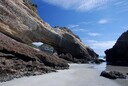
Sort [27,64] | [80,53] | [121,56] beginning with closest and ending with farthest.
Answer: [27,64] < [80,53] < [121,56]

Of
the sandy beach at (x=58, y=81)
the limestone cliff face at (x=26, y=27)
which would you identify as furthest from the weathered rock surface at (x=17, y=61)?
the limestone cliff face at (x=26, y=27)

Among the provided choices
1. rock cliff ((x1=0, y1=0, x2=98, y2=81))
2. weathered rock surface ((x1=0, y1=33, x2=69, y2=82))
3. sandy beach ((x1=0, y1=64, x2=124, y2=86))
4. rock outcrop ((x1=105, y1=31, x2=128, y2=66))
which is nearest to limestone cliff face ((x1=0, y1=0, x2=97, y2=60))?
rock cliff ((x1=0, y1=0, x2=98, y2=81))

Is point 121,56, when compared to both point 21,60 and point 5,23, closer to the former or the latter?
point 5,23

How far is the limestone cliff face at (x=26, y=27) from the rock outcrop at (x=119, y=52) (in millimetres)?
15822

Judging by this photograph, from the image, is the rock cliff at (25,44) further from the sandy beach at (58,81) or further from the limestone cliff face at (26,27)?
the sandy beach at (58,81)

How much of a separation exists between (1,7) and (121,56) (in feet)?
145

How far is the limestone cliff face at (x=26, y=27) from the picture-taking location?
135 feet

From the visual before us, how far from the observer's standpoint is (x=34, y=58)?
93.0 ft

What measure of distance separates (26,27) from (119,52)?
37.9 meters

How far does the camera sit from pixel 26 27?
153ft

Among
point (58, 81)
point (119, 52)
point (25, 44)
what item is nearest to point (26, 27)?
point (25, 44)

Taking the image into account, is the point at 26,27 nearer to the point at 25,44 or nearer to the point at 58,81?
the point at 25,44

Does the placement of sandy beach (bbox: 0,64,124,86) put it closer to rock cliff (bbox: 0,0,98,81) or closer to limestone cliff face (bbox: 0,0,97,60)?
rock cliff (bbox: 0,0,98,81)

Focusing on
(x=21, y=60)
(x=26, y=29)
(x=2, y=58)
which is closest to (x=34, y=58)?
(x=21, y=60)
